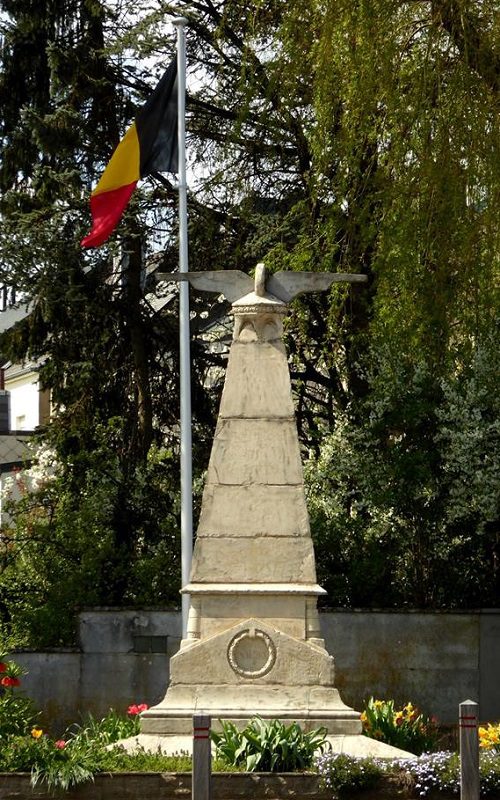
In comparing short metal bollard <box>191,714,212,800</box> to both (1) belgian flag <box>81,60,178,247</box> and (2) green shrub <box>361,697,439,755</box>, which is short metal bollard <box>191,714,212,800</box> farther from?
(1) belgian flag <box>81,60,178,247</box>

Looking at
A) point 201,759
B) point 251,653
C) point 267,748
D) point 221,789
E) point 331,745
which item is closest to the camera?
point 201,759

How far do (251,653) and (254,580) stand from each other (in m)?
0.58

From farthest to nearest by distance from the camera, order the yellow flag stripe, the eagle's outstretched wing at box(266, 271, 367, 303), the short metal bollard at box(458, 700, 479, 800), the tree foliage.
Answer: the yellow flag stripe, the tree foliage, the eagle's outstretched wing at box(266, 271, 367, 303), the short metal bollard at box(458, 700, 479, 800)

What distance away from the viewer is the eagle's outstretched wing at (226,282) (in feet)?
46.2

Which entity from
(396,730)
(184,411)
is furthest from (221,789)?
(184,411)

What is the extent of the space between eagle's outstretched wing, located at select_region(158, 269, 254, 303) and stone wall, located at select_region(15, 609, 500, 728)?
4.88m

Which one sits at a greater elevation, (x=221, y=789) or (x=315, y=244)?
(x=315, y=244)

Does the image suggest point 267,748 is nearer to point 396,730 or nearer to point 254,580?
point 254,580

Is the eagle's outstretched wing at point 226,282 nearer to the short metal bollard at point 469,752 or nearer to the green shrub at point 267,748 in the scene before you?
the green shrub at point 267,748

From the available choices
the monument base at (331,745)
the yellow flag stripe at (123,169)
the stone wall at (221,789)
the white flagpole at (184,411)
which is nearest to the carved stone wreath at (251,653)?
the monument base at (331,745)

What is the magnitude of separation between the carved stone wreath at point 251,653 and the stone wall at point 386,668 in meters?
4.49

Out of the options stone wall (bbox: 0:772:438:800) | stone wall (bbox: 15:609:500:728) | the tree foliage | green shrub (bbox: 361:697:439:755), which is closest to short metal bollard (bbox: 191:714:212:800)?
stone wall (bbox: 0:772:438:800)

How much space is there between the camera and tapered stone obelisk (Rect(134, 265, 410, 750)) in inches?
516

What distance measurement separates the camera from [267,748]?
40.0ft
